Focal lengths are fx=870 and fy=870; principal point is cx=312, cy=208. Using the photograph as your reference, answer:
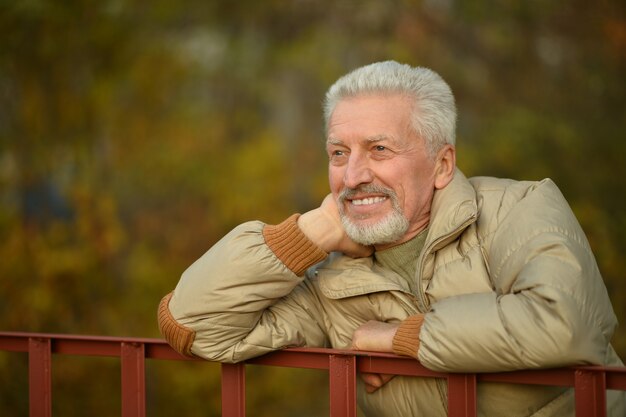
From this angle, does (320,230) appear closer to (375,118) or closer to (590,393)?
(375,118)

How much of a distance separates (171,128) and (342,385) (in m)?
7.49

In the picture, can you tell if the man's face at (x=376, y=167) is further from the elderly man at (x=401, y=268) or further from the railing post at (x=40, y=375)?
the railing post at (x=40, y=375)

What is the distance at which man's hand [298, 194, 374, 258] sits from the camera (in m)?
2.47

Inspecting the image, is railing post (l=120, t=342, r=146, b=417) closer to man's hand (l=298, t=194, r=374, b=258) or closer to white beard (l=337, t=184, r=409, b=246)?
man's hand (l=298, t=194, r=374, b=258)

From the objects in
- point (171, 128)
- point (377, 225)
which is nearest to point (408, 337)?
point (377, 225)

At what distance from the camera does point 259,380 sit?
929 centimetres

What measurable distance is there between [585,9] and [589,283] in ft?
23.7

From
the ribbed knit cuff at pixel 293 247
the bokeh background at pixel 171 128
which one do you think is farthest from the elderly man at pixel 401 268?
the bokeh background at pixel 171 128

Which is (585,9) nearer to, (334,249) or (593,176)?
(593,176)

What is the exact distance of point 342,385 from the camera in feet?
7.13

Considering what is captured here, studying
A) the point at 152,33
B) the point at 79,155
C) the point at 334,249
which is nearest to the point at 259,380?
the point at 79,155

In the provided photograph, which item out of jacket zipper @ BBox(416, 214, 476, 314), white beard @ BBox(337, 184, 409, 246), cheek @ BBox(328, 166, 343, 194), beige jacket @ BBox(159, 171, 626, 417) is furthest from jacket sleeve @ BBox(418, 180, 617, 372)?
cheek @ BBox(328, 166, 343, 194)

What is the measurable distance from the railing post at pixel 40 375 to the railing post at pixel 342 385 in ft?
2.88

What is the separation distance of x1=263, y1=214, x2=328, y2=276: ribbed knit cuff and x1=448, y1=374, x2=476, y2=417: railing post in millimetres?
555
